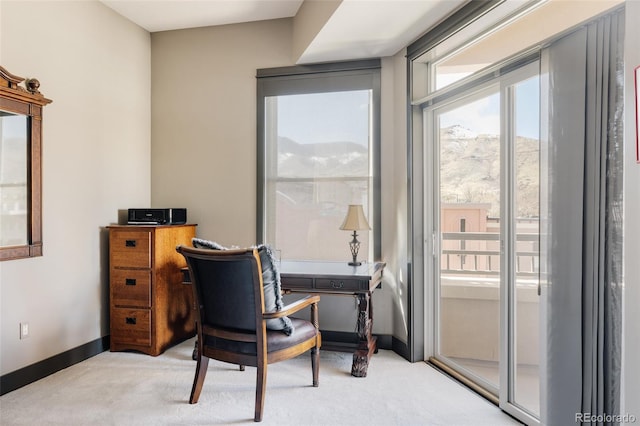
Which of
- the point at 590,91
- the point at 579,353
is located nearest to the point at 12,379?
the point at 579,353

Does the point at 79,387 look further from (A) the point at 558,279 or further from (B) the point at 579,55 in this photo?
(B) the point at 579,55

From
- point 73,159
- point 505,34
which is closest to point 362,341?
point 505,34

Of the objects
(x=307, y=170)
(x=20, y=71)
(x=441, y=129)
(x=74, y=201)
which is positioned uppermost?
(x=20, y=71)

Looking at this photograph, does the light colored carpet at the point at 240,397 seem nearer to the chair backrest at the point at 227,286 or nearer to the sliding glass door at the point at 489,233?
the sliding glass door at the point at 489,233

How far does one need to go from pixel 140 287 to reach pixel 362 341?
1868mm

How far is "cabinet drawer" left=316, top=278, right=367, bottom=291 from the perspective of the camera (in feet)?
9.74

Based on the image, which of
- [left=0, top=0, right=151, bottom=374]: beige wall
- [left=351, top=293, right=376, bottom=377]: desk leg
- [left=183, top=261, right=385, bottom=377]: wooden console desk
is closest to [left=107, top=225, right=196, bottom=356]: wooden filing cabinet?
[left=0, top=0, right=151, bottom=374]: beige wall

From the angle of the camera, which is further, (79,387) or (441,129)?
(441,129)

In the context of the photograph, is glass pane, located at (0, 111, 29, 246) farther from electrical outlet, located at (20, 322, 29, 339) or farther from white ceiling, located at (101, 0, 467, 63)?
white ceiling, located at (101, 0, 467, 63)

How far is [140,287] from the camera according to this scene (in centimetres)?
337

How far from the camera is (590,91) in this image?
1721 millimetres

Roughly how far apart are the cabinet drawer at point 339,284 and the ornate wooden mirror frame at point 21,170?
6.66 ft

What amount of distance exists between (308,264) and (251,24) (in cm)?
232

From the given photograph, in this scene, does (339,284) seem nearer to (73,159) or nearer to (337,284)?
(337,284)
